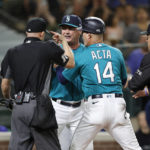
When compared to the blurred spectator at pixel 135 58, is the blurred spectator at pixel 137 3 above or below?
above

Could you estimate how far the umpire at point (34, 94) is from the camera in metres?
5.38

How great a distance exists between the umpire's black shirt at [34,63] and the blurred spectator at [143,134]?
3.07m

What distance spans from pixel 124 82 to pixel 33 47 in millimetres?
1273

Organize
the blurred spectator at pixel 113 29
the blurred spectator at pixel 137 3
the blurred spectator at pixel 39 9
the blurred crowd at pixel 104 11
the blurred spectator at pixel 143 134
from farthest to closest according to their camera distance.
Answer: the blurred spectator at pixel 137 3
the blurred spectator at pixel 39 9
the blurred crowd at pixel 104 11
the blurred spectator at pixel 113 29
the blurred spectator at pixel 143 134

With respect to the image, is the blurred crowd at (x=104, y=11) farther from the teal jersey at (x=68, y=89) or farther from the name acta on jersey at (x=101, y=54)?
the name acta on jersey at (x=101, y=54)

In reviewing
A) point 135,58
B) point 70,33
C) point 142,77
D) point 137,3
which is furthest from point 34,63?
point 137,3

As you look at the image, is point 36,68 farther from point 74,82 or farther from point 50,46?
point 74,82

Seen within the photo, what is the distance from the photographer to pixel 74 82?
20.5ft

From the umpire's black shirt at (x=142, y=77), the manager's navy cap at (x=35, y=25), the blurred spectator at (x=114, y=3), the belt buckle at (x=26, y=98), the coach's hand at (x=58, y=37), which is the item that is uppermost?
the blurred spectator at (x=114, y=3)

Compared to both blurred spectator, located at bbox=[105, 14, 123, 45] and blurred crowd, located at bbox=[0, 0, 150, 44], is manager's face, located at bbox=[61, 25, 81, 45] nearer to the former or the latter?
blurred crowd, located at bbox=[0, 0, 150, 44]

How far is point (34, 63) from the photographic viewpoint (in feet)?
17.8

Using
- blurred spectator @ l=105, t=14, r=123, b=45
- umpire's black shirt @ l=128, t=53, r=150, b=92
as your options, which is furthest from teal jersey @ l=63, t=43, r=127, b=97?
blurred spectator @ l=105, t=14, r=123, b=45

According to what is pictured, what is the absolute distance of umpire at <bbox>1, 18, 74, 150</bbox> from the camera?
Result: 538 cm

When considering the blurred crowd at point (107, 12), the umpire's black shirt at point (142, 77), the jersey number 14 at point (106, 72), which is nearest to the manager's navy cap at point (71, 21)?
the jersey number 14 at point (106, 72)
